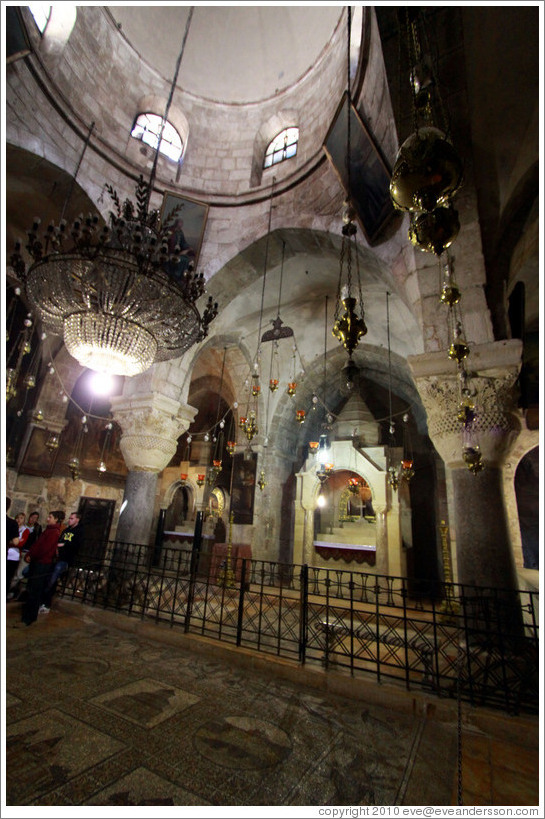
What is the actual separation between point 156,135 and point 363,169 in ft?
20.0

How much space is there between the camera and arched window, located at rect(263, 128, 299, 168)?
855 centimetres

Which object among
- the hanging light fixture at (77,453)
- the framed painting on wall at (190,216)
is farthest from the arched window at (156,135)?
the hanging light fixture at (77,453)

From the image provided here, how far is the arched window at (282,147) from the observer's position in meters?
8.55

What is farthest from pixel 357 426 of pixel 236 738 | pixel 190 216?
pixel 236 738

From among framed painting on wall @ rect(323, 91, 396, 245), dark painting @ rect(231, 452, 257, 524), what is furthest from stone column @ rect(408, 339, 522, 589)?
dark painting @ rect(231, 452, 257, 524)

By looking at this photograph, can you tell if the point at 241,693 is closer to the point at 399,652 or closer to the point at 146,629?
the point at 146,629

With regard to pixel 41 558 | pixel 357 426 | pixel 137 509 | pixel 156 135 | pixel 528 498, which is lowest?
pixel 41 558

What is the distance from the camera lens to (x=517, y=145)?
4.86 metres

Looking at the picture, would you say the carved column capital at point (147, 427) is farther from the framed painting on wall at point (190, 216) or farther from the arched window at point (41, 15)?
the arched window at point (41, 15)

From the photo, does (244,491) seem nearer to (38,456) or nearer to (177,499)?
(38,456)

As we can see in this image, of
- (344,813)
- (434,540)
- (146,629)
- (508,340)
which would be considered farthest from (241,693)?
(434,540)

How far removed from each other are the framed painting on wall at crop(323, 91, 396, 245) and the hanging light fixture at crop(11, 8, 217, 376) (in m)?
2.78

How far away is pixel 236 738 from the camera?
8.09ft

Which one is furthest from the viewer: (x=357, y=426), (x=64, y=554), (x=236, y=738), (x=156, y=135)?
(x=357, y=426)
